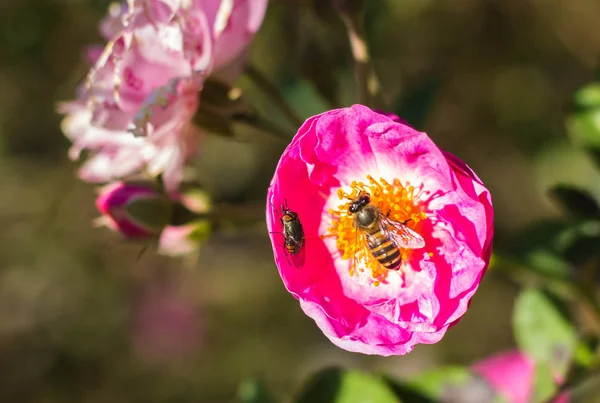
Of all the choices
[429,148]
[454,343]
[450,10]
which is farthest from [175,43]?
[454,343]

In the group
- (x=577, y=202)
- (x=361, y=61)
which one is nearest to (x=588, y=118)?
(x=577, y=202)

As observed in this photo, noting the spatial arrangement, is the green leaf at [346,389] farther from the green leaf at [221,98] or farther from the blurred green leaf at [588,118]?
the blurred green leaf at [588,118]

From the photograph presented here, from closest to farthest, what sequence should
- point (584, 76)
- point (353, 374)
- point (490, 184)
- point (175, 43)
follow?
point (175, 43), point (353, 374), point (584, 76), point (490, 184)

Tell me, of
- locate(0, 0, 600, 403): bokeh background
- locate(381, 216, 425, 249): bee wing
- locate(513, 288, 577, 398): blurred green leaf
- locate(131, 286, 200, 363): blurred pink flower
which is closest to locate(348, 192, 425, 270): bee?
locate(381, 216, 425, 249): bee wing

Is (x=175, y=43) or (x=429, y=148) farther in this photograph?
(x=175, y=43)

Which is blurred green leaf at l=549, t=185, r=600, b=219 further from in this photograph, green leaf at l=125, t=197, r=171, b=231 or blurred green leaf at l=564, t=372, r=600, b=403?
green leaf at l=125, t=197, r=171, b=231

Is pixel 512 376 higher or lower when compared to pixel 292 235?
lower

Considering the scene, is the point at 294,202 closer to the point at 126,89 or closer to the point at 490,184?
the point at 126,89

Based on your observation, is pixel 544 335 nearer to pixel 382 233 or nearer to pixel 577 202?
pixel 577 202
